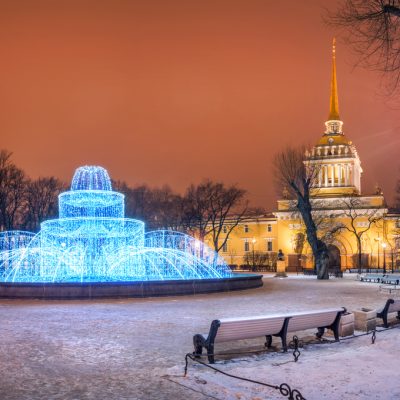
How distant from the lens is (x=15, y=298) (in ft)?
63.8

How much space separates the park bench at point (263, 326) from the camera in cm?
848

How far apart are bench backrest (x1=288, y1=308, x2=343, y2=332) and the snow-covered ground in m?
0.37

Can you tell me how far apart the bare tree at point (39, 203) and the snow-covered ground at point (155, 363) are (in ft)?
135

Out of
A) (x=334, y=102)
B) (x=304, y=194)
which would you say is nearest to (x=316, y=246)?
(x=304, y=194)

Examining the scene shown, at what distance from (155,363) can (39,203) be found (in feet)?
159

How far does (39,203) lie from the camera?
180 ft

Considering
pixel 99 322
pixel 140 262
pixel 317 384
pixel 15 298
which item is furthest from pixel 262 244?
pixel 317 384

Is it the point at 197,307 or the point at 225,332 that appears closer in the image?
the point at 225,332

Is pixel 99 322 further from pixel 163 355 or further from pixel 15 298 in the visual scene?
pixel 15 298

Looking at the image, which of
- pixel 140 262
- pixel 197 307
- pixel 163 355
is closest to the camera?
pixel 163 355

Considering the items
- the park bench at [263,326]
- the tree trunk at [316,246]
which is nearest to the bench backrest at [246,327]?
the park bench at [263,326]

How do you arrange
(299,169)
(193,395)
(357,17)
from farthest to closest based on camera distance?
(299,169) < (357,17) < (193,395)

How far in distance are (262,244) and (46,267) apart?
54.8 metres

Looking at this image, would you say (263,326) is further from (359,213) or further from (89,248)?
(359,213)
